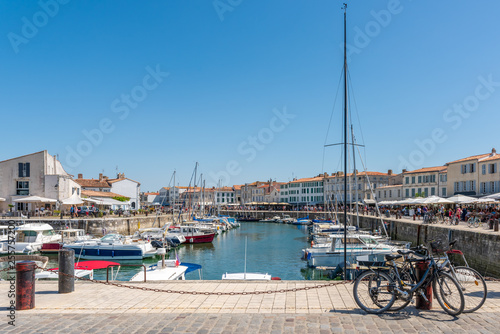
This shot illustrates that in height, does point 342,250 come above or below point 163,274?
below

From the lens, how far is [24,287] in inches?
324

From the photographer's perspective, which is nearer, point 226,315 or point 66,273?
point 226,315

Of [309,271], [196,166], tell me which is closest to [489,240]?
[309,271]

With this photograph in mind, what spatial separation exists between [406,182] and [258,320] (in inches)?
2906

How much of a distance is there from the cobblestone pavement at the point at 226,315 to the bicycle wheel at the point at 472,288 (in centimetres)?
18

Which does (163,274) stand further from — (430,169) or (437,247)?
(430,169)

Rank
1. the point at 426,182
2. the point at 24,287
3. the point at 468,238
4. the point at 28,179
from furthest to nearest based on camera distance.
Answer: the point at 426,182
the point at 28,179
the point at 468,238
the point at 24,287

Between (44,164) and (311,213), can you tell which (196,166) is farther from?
(311,213)

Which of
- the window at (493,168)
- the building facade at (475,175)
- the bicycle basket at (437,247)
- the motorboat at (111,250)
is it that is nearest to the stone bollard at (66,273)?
the bicycle basket at (437,247)

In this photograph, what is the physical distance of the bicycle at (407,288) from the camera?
7539 millimetres

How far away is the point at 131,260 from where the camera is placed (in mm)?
31359

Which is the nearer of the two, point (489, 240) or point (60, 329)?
point (60, 329)

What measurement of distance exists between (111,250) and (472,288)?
92.7ft

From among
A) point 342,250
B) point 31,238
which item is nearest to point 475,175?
point 342,250
